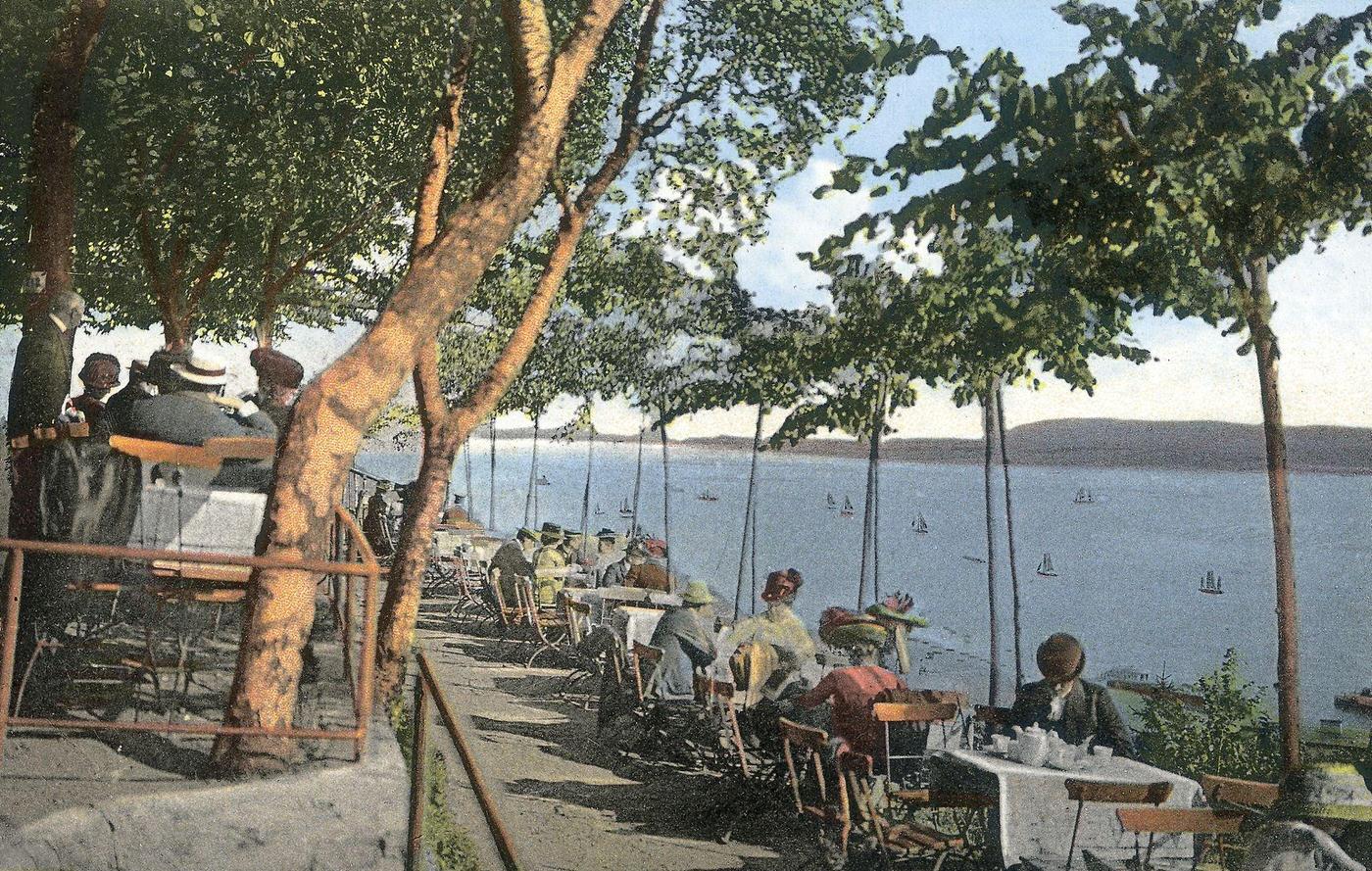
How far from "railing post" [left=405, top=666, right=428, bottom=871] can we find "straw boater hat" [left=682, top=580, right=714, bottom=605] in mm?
4969

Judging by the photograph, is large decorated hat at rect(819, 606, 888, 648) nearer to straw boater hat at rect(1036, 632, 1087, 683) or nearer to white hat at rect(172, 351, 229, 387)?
straw boater hat at rect(1036, 632, 1087, 683)

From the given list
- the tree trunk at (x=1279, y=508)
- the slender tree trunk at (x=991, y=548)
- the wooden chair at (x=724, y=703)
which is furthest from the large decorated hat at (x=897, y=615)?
the tree trunk at (x=1279, y=508)

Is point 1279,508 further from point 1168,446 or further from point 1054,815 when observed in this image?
point 1168,446

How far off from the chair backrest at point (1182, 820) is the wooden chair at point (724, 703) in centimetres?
310

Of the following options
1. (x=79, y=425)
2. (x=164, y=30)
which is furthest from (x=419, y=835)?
(x=164, y=30)

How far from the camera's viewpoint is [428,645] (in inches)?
518

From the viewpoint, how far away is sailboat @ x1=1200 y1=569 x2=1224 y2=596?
56.7 m

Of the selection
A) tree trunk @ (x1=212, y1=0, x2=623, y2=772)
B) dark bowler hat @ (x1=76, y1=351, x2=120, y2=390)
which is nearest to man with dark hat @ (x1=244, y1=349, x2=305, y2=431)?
dark bowler hat @ (x1=76, y1=351, x2=120, y2=390)

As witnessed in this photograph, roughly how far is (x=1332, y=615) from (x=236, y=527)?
49.4 metres

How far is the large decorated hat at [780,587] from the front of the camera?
816 centimetres

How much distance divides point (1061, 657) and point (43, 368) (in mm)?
5507

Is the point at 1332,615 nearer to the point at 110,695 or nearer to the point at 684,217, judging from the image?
the point at 684,217

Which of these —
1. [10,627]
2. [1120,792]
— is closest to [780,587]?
[1120,792]

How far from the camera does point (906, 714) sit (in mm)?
6305
